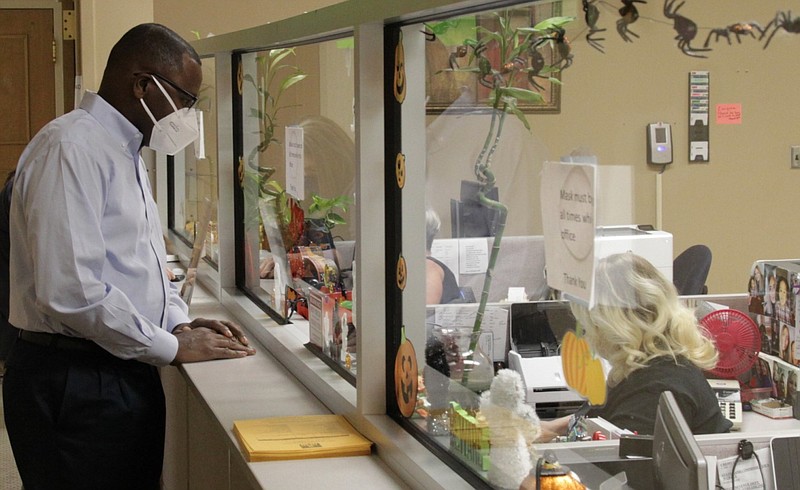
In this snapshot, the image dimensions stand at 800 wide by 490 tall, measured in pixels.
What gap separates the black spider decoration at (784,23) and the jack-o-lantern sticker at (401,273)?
103cm

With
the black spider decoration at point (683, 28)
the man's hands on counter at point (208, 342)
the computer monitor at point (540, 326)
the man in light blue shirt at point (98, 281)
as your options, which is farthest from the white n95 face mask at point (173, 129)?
the black spider decoration at point (683, 28)

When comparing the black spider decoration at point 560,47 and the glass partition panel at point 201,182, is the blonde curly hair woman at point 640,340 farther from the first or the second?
the glass partition panel at point 201,182

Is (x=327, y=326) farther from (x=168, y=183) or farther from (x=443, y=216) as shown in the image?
(x=168, y=183)

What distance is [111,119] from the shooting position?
7.79 ft

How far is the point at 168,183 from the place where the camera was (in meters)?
5.21

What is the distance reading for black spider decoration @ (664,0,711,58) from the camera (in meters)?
1.08

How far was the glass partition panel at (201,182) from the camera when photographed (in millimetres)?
3625

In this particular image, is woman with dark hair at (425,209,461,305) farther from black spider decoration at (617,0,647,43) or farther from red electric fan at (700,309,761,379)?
black spider decoration at (617,0,647,43)

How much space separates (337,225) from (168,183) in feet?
9.59

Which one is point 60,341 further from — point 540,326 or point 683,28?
point 683,28

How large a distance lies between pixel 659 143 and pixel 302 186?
1697 millimetres

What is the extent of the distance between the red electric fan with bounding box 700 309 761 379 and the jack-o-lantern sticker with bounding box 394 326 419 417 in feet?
1.81

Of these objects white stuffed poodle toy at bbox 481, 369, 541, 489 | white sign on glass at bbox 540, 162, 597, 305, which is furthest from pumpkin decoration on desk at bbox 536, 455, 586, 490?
white sign on glass at bbox 540, 162, 597, 305

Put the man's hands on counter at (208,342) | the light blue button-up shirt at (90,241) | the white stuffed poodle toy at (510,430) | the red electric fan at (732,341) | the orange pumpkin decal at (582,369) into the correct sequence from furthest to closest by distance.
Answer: the man's hands on counter at (208,342), the light blue button-up shirt at (90,241), the red electric fan at (732,341), the white stuffed poodle toy at (510,430), the orange pumpkin decal at (582,369)
